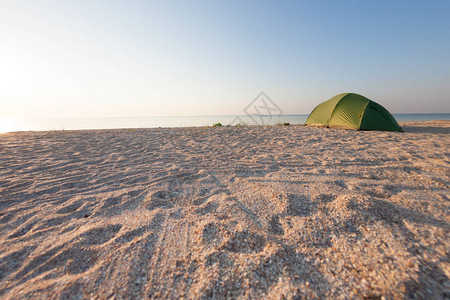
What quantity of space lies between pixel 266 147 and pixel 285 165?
1.63 m

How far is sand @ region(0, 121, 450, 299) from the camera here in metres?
1.30

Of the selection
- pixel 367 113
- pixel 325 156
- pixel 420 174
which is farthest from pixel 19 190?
pixel 367 113

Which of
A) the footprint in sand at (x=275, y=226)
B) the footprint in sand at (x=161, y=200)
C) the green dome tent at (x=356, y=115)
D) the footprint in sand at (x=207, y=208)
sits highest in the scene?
the green dome tent at (x=356, y=115)

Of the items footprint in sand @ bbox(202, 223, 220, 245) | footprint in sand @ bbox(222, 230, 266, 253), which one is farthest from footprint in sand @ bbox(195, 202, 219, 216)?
footprint in sand @ bbox(222, 230, 266, 253)

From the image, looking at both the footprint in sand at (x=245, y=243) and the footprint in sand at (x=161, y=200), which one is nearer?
the footprint in sand at (x=245, y=243)

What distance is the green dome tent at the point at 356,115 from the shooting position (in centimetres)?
744

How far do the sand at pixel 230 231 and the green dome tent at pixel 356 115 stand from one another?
4.57 m

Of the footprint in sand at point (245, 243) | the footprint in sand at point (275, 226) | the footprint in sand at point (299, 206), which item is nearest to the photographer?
the footprint in sand at point (245, 243)

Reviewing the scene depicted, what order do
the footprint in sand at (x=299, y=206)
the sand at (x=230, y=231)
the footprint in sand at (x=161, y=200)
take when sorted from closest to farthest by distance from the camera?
the sand at (x=230, y=231), the footprint in sand at (x=299, y=206), the footprint in sand at (x=161, y=200)

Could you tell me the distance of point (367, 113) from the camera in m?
7.57

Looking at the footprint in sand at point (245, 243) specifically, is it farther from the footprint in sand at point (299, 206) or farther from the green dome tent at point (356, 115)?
the green dome tent at point (356, 115)

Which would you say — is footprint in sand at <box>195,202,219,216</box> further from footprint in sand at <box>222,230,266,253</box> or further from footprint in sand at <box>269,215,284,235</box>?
footprint in sand at <box>269,215,284,235</box>

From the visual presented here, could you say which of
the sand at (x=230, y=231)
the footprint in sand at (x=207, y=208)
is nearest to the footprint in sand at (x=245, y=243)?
the sand at (x=230, y=231)

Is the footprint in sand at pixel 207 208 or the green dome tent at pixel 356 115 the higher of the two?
the green dome tent at pixel 356 115
